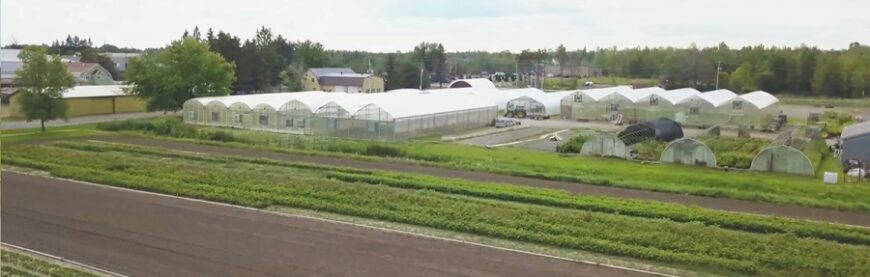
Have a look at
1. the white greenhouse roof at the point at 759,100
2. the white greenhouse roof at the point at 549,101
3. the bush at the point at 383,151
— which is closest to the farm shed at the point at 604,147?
the bush at the point at 383,151

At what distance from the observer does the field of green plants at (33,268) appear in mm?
7578

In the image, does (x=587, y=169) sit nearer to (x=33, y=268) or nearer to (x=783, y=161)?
(x=783, y=161)

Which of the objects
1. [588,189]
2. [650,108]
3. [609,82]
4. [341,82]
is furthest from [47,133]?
[609,82]

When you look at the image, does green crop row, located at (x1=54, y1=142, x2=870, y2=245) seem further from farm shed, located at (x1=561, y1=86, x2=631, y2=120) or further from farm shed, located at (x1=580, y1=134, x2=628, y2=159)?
farm shed, located at (x1=561, y1=86, x2=631, y2=120)

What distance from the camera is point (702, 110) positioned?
2702 centimetres

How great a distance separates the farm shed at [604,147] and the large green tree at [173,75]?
52.5 ft

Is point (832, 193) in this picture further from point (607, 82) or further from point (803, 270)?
point (607, 82)

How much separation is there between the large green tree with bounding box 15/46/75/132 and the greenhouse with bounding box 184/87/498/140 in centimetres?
447

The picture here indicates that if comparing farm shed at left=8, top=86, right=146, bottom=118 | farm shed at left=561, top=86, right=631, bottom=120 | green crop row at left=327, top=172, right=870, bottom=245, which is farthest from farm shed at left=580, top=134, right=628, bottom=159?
farm shed at left=8, top=86, right=146, bottom=118

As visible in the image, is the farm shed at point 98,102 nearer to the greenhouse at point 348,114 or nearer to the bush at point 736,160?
the greenhouse at point 348,114

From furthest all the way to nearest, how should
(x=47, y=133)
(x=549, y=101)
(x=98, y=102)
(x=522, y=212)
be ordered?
1. (x=549, y=101)
2. (x=98, y=102)
3. (x=47, y=133)
4. (x=522, y=212)

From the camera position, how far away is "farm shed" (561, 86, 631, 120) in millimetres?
29203

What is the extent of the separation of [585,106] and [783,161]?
14.4 m

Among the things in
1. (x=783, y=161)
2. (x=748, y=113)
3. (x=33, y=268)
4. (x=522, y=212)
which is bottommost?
(x=33, y=268)
